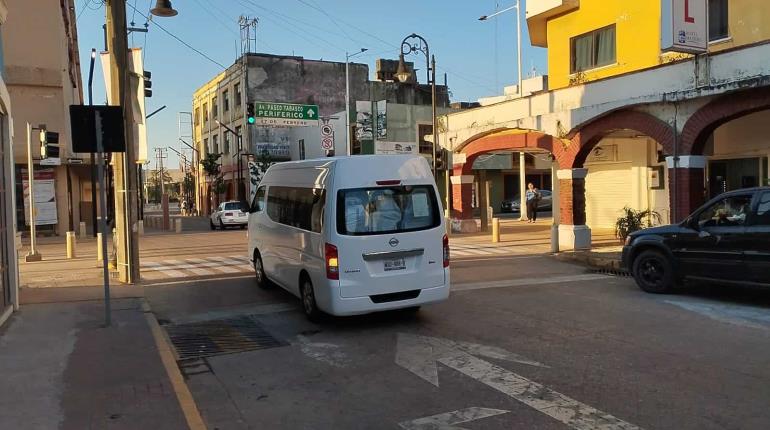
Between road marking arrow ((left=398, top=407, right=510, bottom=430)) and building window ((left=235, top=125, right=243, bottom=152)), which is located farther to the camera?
building window ((left=235, top=125, right=243, bottom=152))

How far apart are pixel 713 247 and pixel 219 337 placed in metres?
7.63

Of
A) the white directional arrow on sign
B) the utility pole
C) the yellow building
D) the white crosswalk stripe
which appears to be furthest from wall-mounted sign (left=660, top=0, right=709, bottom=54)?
the utility pole

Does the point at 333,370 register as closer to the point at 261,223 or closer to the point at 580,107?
the point at 261,223

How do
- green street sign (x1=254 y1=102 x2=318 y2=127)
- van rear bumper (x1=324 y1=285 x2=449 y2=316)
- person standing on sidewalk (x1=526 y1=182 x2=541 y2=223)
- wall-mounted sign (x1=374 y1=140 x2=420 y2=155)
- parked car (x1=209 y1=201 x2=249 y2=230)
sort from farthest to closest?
parked car (x1=209 y1=201 x2=249 y2=230) → person standing on sidewalk (x1=526 y1=182 x2=541 y2=223) → wall-mounted sign (x1=374 y1=140 x2=420 y2=155) → green street sign (x1=254 y1=102 x2=318 y2=127) → van rear bumper (x1=324 y1=285 x2=449 y2=316)

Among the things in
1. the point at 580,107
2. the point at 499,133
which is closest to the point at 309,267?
the point at 580,107

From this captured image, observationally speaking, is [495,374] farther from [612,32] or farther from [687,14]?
[612,32]

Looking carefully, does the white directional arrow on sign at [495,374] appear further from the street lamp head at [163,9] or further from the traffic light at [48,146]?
the traffic light at [48,146]

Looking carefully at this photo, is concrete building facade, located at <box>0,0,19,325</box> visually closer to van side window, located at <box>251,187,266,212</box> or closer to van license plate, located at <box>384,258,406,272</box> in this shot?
van side window, located at <box>251,187,266,212</box>

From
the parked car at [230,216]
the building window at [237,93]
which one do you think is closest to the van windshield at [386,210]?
the parked car at [230,216]

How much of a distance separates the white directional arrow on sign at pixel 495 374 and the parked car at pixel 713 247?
4719 millimetres

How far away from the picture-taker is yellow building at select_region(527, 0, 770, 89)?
15.6m

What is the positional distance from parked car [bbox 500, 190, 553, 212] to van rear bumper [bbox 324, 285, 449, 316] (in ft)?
110

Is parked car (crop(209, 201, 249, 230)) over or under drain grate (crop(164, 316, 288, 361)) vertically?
over

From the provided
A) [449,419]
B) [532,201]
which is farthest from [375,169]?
[532,201]
